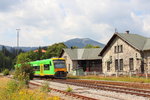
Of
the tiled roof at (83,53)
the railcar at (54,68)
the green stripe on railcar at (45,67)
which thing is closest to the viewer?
the railcar at (54,68)

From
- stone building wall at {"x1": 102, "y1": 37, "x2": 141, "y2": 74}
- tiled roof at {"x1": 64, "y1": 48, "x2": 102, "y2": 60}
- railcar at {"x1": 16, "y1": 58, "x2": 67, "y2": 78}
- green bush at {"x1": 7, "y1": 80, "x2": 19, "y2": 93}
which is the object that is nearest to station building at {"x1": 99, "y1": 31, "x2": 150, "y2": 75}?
stone building wall at {"x1": 102, "y1": 37, "x2": 141, "y2": 74}

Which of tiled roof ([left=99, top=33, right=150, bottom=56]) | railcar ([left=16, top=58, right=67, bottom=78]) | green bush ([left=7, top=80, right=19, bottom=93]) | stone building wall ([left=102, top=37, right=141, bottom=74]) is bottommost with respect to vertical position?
green bush ([left=7, top=80, right=19, bottom=93])

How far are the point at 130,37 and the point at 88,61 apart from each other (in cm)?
1396

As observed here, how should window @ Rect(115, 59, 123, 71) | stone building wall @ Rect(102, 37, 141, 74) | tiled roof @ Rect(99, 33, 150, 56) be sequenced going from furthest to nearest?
window @ Rect(115, 59, 123, 71)
tiled roof @ Rect(99, 33, 150, 56)
stone building wall @ Rect(102, 37, 141, 74)

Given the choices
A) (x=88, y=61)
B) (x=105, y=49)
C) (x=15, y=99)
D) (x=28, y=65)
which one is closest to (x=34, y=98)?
(x=15, y=99)

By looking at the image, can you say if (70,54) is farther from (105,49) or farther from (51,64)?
(51,64)

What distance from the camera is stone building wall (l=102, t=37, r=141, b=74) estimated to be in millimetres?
37938

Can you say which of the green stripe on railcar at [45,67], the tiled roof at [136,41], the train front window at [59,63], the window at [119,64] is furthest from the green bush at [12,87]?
the window at [119,64]

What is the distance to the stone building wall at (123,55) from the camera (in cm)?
3794

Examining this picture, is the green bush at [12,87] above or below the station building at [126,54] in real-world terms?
below

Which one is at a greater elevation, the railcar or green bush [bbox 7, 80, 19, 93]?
the railcar

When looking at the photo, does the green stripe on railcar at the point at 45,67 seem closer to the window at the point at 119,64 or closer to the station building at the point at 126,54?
the station building at the point at 126,54

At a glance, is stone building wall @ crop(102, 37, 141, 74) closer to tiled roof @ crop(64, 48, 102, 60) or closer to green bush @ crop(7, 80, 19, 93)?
tiled roof @ crop(64, 48, 102, 60)

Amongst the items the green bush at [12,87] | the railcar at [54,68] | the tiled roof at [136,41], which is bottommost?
the green bush at [12,87]
